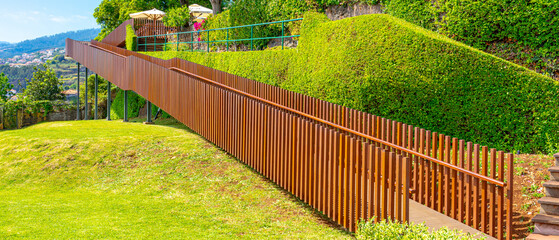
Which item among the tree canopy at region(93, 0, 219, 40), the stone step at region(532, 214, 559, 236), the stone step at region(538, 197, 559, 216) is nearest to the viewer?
the stone step at region(532, 214, 559, 236)

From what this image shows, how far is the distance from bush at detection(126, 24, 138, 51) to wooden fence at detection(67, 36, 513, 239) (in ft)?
70.0

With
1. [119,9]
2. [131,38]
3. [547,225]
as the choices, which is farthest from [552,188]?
[119,9]

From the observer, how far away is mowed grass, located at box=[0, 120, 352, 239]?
266 inches

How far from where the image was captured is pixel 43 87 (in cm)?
4859

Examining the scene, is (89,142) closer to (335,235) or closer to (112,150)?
(112,150)

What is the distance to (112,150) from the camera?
39.2 ft

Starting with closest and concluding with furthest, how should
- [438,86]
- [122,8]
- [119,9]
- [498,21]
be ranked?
[438,86] < [498,21] < [122,8] < [119,9]

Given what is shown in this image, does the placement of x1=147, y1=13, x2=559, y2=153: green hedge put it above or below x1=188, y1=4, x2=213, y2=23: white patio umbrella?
below

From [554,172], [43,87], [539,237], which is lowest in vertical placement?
[539,237]

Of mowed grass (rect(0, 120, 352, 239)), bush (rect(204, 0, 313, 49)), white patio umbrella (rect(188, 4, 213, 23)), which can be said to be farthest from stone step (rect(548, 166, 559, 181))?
white patio umbrella (rect(188, 4, 213, 23))

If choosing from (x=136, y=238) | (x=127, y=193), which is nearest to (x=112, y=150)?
(x=127, y=193)

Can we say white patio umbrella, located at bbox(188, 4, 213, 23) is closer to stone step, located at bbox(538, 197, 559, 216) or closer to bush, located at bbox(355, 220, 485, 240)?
stone step, located at bbox(538, 197, 559, 216)

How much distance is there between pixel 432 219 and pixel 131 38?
30.4 metres

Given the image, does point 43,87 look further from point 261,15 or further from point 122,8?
point 261,15
